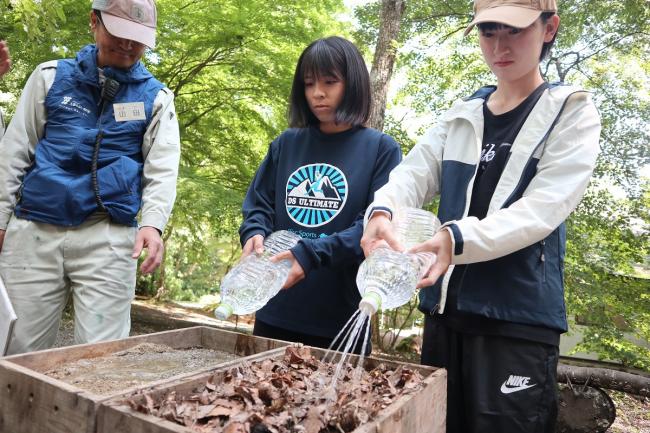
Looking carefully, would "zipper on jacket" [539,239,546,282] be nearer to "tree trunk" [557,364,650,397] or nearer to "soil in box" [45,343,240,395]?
"soil in box" [45,343,240,395]

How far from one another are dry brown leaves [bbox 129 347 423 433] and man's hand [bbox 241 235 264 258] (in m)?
0.51

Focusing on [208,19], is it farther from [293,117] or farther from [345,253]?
[345,253]

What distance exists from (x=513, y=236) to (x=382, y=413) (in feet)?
2.06

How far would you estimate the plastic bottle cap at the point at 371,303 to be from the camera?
128 cm

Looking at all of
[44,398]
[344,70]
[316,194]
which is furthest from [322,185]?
[44,398]

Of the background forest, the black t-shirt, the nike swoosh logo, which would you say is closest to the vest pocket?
the black t-shirt

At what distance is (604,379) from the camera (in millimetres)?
4359

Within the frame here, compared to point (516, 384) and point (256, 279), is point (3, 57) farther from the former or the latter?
point (516, 384)

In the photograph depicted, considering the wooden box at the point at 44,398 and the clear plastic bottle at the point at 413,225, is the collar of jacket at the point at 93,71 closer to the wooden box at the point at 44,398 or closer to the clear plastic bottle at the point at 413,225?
the wooden box at the point at 44,398

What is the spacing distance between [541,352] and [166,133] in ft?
6.00

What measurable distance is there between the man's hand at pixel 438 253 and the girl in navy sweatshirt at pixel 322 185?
0.61m

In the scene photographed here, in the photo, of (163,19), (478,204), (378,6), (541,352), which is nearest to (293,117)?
(478,204)

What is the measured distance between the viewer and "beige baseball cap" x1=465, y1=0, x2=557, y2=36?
1.62 m

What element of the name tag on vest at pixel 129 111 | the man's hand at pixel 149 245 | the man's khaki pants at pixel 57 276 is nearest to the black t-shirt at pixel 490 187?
the man's hand at pixel 149 245
